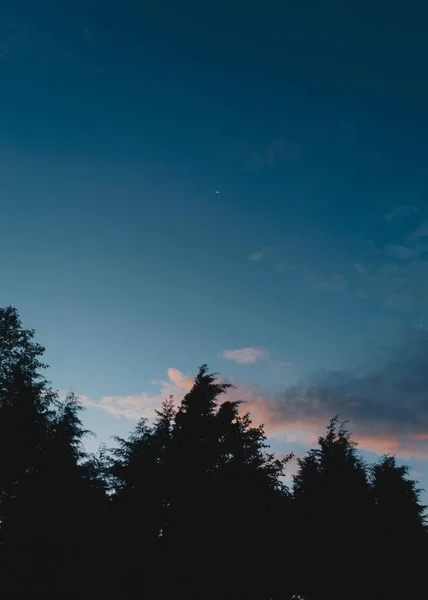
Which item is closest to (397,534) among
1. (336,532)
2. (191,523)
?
(336,532)

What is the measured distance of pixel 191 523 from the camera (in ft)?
51.6

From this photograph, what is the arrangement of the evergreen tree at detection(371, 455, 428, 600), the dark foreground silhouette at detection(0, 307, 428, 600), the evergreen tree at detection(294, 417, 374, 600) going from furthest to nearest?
1. the evergreen tree at detection(371, 455, 428, 600)
2. the evergreen tree at detection(294, 417, 374, 600)
3. the dark foreground silhouette at detection(0, 307, 428, 600)

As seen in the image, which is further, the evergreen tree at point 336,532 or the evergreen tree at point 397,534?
the evergreen tree at point 397,534

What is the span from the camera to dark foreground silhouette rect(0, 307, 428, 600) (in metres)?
15.6

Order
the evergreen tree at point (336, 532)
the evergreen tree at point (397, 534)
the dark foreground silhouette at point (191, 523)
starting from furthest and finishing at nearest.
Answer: the evergreen tree at point (397, 534) < the evergreen tree at point (336, 532) < the dark foreground silhouette at point (191, 523)

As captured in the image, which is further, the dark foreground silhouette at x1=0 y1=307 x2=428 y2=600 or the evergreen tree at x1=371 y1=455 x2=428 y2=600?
the evergreen tree at x1=371 y1=455 x2=428 y2=600

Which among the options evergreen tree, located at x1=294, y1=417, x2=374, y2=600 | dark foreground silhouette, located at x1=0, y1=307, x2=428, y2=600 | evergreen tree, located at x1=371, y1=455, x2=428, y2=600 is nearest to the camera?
dark foreground silhouette, located at x1=0, y1=307, x2=428, y2=600

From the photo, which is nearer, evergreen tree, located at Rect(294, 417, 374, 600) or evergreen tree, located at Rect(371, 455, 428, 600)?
evergreen tree, located at Rect(294, 417, 374, 600)

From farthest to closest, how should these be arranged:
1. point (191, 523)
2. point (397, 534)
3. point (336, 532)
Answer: point (397, 534) < point (336, 532) < point (191, 523)

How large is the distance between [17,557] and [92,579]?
3.72 meters

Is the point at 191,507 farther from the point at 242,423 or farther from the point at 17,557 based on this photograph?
the point at 17,557

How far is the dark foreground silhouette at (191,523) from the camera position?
15570mm

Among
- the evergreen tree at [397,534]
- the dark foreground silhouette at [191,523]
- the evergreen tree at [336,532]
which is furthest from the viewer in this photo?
the evergreen tree at [397,534]

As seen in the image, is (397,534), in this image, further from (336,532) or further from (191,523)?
(191,523)
